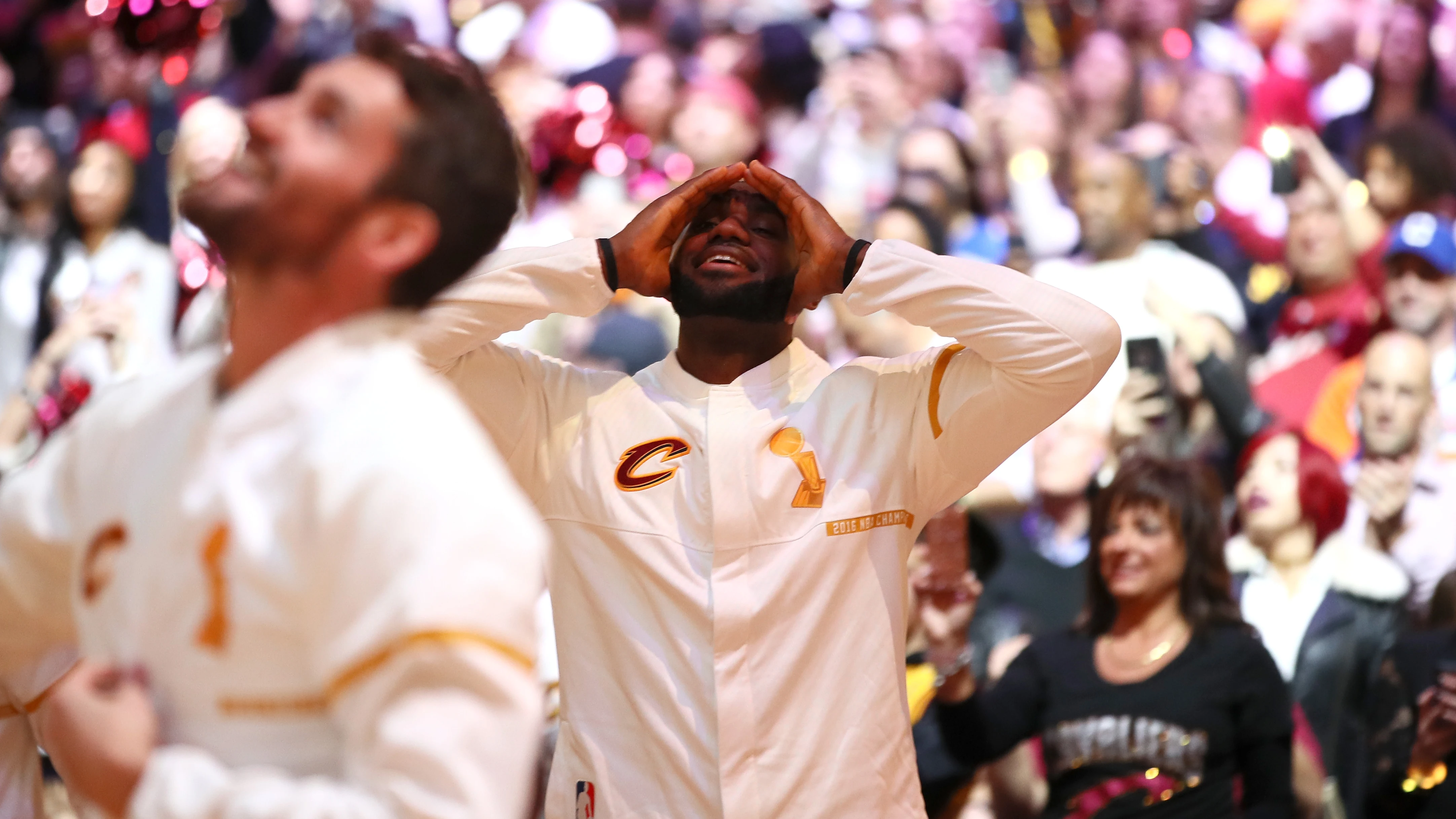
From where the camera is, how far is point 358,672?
141cm

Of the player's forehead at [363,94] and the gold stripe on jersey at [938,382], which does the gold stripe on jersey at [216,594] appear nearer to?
the player's forehead at [363,94]

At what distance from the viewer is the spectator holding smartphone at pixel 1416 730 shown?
147 inches

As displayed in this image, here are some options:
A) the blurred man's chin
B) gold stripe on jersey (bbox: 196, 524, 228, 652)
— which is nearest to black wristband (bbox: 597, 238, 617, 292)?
the blurred man's chin

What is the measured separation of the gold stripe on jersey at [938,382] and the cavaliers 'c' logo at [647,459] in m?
0.48

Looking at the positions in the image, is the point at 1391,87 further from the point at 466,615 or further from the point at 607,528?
the point at 466,615

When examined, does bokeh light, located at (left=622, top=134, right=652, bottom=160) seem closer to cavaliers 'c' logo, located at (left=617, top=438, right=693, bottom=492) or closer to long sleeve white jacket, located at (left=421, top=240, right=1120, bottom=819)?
long sleeve white jacket, located at (left=421, top=240, right=1120, bottom=819)

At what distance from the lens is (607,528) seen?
285cm

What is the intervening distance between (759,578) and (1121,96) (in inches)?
188

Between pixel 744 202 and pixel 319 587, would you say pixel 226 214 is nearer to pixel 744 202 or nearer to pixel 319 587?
pixel 319 587

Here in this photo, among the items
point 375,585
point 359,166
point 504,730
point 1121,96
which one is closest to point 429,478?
point 375,585

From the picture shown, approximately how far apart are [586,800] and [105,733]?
4.53ft

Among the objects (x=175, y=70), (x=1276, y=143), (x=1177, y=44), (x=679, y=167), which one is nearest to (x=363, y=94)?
(x=679, y=167)

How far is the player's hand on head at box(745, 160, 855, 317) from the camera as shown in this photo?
9.62 ft

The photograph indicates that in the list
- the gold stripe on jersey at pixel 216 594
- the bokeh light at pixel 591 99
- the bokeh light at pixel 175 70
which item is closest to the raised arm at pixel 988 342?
the gold stripe on jersey at pixel 216 594
